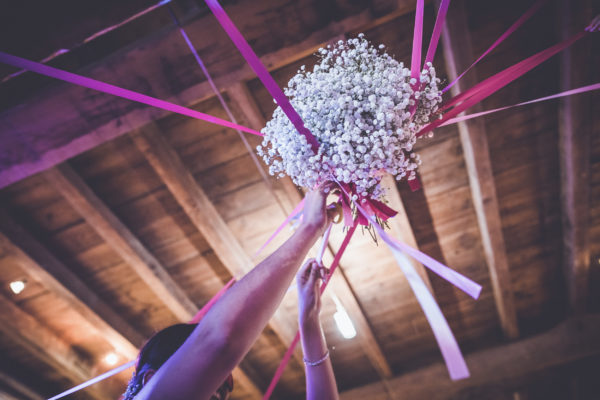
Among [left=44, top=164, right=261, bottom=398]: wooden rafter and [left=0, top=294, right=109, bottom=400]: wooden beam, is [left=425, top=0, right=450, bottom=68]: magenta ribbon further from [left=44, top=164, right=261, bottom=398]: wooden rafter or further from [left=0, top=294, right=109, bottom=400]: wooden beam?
[left=0, top=294, right=109, bottom=400]: wooden beam

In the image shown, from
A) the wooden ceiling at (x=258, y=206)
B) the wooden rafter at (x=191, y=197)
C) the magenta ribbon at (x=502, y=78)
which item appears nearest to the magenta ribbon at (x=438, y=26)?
the magenta ribbon at (x=502, y=78)

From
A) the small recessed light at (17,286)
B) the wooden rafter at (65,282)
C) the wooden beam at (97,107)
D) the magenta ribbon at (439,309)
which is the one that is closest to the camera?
the magenta ribbon at (439,309)

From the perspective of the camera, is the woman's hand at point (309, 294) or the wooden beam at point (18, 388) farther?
the wooden beam at point (18, 388)

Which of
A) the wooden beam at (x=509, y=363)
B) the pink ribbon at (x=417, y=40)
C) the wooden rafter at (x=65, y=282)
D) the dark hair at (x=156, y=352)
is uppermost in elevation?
the wooden rafter at (x=65, y=282)

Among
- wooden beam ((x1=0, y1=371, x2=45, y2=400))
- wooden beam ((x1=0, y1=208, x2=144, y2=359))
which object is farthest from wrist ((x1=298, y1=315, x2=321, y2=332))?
wooden beam ((x1=0, y1=371, x2=45, y2=400))

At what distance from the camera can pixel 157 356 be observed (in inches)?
38.9

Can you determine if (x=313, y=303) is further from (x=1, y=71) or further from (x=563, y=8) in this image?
(x=563, y=8)

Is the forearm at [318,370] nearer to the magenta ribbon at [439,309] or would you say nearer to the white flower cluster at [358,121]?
the magenta ribbon at [439,309]

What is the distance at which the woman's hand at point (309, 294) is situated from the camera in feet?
3.41

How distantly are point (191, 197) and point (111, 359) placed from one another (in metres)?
2.54

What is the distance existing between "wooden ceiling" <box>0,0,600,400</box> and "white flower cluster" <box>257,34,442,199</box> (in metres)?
0.79

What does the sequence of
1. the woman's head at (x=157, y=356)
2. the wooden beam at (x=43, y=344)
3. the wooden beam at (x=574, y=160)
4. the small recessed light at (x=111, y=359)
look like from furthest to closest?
1. the small recessed light at (x=111, y=359)
2. the wooden beam at (x=43, y=344)
3. the wooden beam at (x=574, y=160)
4. the woman's head at (x=157, y=356)

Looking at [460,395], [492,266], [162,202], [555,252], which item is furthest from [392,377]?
[162,202]

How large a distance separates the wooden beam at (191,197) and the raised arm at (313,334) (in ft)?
3.89
